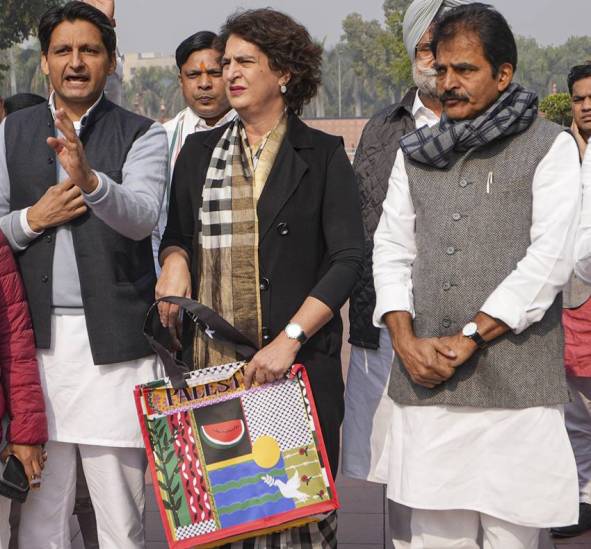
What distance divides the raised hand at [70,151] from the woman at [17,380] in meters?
0.38

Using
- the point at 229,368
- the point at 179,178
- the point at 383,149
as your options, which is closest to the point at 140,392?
the point at 229,368

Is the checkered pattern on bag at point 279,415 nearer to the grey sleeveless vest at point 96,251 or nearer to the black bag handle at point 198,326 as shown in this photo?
the black bag handle at point 198,326

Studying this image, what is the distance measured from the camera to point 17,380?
3340 millimetres

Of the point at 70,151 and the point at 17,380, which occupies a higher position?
the point at 70,151

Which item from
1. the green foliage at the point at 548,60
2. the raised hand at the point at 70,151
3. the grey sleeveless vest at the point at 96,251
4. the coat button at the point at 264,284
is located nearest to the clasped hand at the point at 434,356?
the coat button at the point at 264,284

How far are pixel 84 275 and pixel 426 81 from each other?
1.40 meters

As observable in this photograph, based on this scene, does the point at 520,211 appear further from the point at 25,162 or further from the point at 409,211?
the point at 25,162

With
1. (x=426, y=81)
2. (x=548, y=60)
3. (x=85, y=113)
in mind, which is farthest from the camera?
(x=548, y=60)

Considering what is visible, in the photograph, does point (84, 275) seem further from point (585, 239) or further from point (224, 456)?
point (585, 239)

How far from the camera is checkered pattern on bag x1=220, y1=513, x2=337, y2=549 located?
3.37 m

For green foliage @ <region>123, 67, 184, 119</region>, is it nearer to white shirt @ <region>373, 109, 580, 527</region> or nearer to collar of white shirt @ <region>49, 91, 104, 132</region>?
collar of white shirt @ <region>49, 91, 104, 132</region>

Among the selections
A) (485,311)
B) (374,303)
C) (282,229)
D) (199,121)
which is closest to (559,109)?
(199,121)

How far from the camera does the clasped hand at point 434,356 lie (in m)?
3.11

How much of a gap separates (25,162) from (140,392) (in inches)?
34.3
